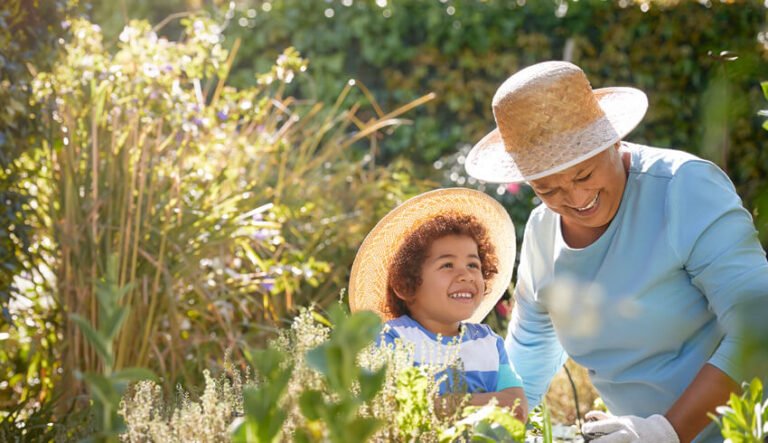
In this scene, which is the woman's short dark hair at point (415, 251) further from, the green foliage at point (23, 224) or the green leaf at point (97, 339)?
the green leaf at point (97, 339)

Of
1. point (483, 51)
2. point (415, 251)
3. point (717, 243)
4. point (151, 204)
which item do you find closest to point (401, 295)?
point (415, 251)

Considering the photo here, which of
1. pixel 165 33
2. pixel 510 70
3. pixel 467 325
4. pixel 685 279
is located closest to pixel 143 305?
pixel 467 325

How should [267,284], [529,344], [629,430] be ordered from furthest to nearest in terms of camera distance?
[267,284], [529,344], [629,430]

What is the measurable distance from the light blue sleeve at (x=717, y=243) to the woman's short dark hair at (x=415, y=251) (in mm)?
723

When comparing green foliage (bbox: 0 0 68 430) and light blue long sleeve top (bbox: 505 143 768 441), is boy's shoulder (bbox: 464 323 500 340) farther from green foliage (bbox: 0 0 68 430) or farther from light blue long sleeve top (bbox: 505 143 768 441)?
green foliage (bbox: 0 0 68 430)

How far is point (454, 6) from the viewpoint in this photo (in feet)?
22.4

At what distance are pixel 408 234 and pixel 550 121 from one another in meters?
0.72

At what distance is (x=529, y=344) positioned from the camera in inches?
105

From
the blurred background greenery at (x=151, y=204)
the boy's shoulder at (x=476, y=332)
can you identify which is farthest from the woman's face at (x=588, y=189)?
the boy's shoulder at (x=476, y=332)

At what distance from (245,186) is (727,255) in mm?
2321

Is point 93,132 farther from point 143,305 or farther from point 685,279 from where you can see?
point 685,279

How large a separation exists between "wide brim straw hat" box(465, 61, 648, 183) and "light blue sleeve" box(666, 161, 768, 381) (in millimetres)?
202

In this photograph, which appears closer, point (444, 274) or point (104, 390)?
point (104, 390)

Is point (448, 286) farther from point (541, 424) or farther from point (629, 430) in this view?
point (629, 430)
